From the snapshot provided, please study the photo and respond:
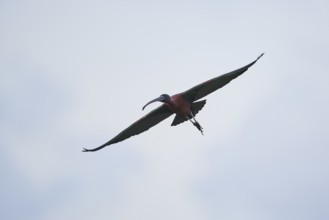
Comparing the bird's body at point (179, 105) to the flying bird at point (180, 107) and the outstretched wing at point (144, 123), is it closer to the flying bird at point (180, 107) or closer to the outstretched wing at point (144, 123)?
the flying bird at point (180, 107)

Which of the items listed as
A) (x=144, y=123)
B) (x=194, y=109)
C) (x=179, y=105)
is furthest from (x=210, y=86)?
(x=144, y=123)

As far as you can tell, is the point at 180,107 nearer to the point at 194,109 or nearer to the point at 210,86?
the point at 194,109

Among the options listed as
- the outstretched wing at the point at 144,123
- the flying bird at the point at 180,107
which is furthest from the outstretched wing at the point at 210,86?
the outstretched wing at the point at 144,123

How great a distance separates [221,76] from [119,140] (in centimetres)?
473

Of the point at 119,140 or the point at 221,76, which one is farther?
the point at 119,140

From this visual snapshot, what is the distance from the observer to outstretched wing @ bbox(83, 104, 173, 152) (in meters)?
25.7

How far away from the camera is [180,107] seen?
25.0 meters

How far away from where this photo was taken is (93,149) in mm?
25344

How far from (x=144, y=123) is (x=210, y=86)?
9.91 feet

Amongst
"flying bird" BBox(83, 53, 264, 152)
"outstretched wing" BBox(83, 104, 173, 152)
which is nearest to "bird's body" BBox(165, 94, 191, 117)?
"flying bird" BBox(83, 53, 264, 152)

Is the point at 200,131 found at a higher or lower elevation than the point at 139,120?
lower

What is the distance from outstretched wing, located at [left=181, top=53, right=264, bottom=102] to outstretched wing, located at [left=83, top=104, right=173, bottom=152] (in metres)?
1.24

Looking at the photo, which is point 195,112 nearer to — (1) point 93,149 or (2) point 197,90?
(2) point 197,90

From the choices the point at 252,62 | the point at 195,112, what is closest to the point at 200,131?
the point at 195,112
